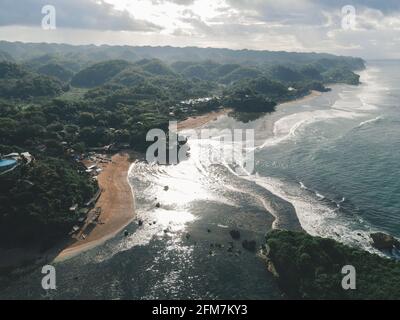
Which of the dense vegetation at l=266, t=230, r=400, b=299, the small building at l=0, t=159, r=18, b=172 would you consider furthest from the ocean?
the small building at l=0, t=159, r=18, b=172

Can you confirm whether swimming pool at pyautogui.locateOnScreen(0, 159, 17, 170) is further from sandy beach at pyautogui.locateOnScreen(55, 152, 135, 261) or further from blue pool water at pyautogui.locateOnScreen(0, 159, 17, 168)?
sandy beach at pyautogui.locateOnScreen(55, 152, 135, 261)

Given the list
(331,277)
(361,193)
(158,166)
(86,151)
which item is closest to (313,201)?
(361,193)

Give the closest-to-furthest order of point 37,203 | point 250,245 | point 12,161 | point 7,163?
point 250,245
point 37,203
point 7,163
point 12,161

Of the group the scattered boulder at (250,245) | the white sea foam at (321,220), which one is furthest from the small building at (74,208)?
the white sea foam at (321,220)

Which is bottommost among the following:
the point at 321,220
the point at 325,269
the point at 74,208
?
the point at 321,220

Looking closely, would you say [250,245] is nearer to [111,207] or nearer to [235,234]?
[235,234]

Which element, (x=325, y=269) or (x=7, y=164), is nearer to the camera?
(x=325, y=269)

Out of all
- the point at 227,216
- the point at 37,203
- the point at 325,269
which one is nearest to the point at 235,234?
the point at 227,216
